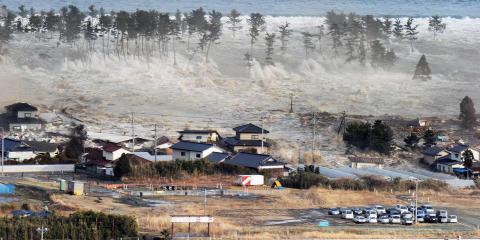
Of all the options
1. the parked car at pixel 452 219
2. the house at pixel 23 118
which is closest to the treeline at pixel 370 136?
the house at pixel 23 118

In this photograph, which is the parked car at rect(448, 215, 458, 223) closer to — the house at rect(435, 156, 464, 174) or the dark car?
the dark car

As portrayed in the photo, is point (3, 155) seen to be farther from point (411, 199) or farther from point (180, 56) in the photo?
point (180, 56)

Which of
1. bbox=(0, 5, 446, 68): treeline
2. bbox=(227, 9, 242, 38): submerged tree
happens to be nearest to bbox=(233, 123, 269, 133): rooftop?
bbox=(0, 5, 446, 68): treeline

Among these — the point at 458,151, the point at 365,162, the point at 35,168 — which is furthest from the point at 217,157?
the point at 458,151

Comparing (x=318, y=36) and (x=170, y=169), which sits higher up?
(x=318, y=36)

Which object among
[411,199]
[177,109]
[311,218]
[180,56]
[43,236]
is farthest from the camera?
[180,56]

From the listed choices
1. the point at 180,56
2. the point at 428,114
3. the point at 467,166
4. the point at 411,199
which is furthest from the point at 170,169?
the point at 180,56

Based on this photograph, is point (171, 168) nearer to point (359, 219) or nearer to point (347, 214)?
point (347, 214)
